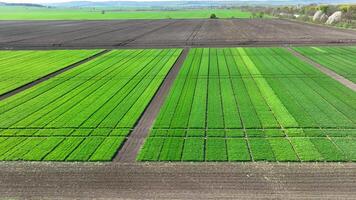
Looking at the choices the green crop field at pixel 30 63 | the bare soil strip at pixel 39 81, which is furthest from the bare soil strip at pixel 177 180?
the green crop field at pixel 30 63

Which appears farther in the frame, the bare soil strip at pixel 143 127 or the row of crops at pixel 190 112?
the row of crops at pixel 190 112

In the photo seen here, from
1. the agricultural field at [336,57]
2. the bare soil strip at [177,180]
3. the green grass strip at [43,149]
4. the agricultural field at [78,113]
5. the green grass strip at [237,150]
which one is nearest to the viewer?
the bare soil strip at [177,180]

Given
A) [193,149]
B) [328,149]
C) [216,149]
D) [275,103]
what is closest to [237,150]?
[216,149]

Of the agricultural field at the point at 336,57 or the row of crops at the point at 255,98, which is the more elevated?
the agricultural field at the point at 336,57

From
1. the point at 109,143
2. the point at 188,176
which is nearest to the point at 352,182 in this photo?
the point at 188,176

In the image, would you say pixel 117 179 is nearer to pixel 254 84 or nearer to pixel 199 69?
pixel 254 84

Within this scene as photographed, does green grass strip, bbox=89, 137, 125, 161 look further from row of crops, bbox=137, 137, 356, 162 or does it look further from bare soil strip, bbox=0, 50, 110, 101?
bare soil strip, bbox=0, 50, 110, 101

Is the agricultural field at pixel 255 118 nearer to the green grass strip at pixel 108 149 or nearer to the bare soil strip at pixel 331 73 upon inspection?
the bare soil strip at pixel 331 73

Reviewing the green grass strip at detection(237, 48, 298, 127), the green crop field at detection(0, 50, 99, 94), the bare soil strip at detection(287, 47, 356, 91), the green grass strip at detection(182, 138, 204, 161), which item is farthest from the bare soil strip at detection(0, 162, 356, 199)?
the green crop field at detection(0, 50, 99, 94)
